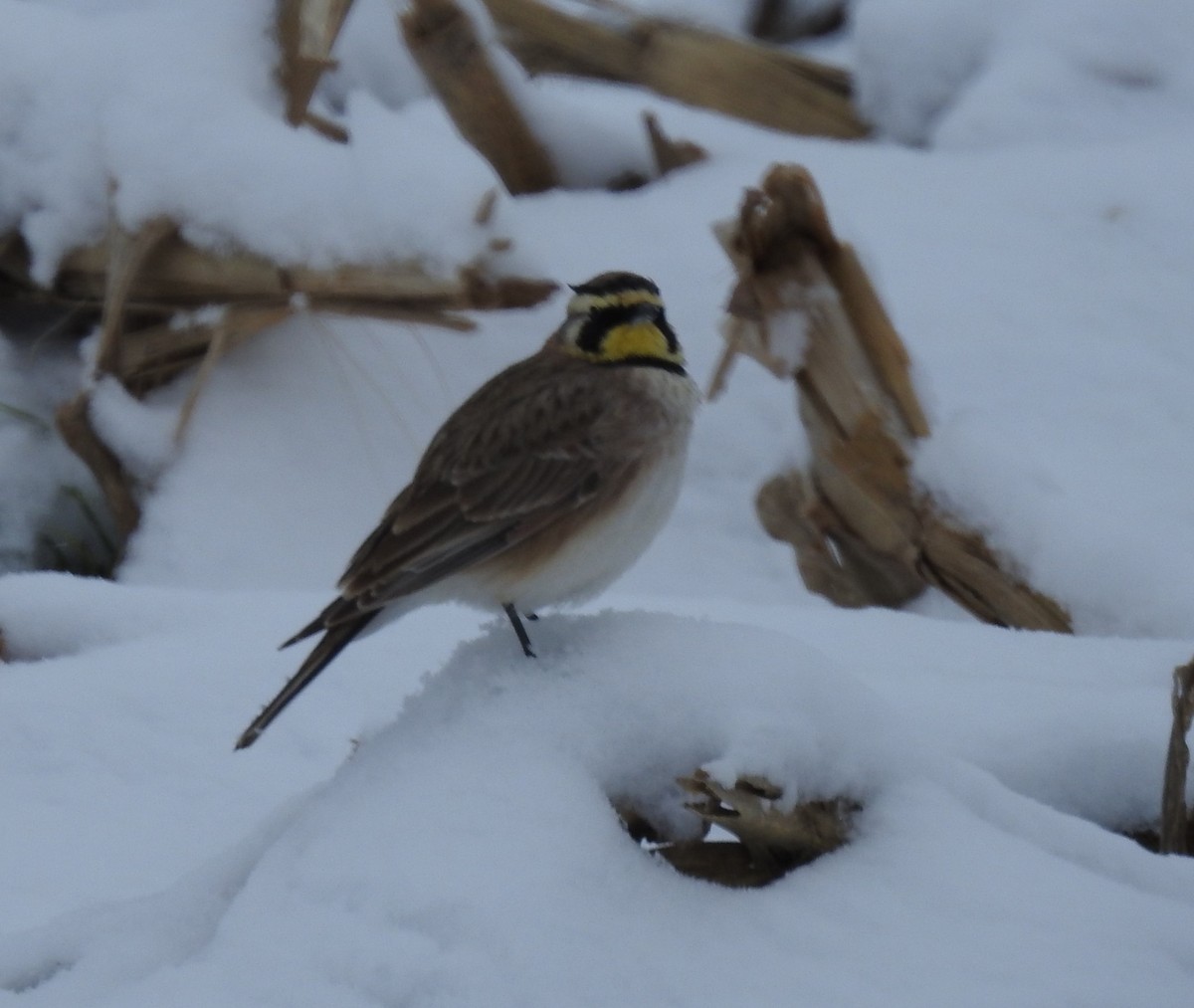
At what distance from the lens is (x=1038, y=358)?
6.04 m

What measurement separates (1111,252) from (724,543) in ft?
6.33

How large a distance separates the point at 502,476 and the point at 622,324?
0.46 meters

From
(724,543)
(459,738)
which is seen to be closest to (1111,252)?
(724,543)

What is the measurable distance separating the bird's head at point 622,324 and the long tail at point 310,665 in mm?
812

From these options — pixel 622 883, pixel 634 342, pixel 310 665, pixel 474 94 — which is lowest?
pixel 474 94

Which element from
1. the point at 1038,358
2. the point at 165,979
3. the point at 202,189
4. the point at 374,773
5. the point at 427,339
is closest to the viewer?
the point at 165,979

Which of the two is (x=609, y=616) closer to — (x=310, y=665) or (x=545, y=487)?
(x=545, y=487)

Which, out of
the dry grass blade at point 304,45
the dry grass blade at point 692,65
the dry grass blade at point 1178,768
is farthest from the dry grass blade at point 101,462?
the dry grass blade at point 1178,768

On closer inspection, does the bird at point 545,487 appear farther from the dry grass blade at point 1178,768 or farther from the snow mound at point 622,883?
the dry grass blade at point 1178,768

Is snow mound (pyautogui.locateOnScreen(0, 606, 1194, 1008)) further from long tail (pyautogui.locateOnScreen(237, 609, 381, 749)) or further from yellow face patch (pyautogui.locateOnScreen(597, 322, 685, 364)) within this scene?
yellow face patch (pyautogui.locateOnScreen(597, 322, 685, 364))

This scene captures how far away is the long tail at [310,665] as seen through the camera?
3.07m

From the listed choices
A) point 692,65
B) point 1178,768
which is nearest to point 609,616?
point 1178,768

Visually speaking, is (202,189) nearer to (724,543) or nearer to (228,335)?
(228,335)

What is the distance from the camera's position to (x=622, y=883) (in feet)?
7.85
